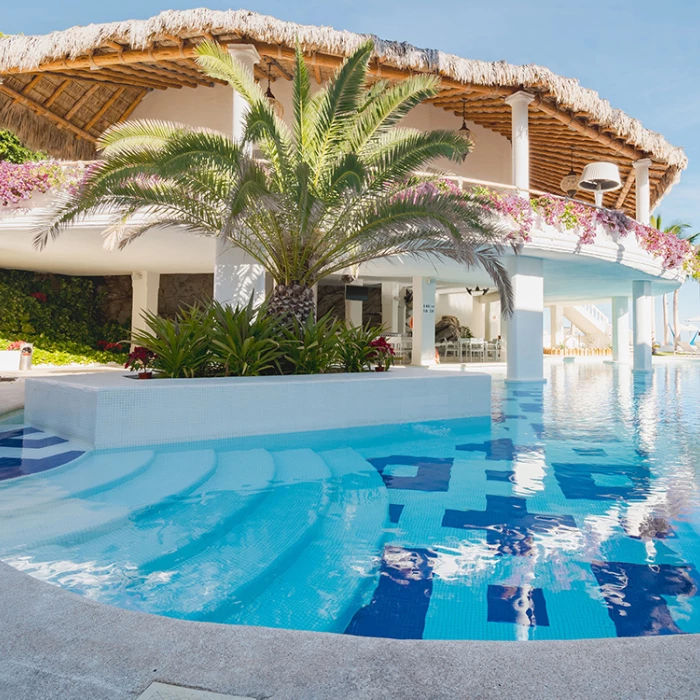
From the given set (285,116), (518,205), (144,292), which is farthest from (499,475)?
(144,292)

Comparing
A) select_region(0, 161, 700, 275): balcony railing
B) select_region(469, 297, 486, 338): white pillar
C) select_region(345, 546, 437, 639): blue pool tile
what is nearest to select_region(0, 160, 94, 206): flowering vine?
select_region(0, 161, 700, 275): balcony railing

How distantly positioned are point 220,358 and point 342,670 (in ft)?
17.7

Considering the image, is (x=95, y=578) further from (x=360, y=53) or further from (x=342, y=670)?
(x=360, y=53)

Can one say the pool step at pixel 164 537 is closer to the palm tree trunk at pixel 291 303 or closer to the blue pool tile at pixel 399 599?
the blue pool tile at pixel 399 599

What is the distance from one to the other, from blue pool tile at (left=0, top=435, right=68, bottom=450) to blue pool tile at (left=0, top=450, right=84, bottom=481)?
46 cm

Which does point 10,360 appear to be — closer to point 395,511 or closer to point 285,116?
point 285,116

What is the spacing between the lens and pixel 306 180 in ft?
19.9

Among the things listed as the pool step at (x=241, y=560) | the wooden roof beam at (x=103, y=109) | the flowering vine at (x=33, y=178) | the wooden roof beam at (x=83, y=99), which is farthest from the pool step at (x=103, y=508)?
the wooden roof beam at (x=103, y=109)

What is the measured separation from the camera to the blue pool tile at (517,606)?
82.4 inches

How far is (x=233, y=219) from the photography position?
218 inches

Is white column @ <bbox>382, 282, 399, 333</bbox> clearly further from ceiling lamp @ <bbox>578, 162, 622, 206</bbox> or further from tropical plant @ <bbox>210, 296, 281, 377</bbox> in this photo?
tropical plant @ <bbox>210, 296, 281, 377</bbox>

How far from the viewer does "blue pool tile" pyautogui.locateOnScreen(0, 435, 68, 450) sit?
187 inches

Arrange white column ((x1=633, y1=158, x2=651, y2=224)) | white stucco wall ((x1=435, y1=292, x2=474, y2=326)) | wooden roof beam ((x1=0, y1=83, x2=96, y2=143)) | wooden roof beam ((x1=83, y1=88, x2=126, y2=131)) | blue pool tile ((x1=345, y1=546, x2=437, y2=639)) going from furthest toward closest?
white stucco wall ((x1=435, y1=292, x2=474, y2=326)) < white column ((x1=633, y1=158, x2=651, y2=224)) < wooden roof beam ((x1=83, y1=88, x2=126, y2=131)) < wooden roof beam ((x1=0, y1=83, x2=96, y2=143)) < blue pool tile ((x1=345, y1=546, x2=437, y2=639))

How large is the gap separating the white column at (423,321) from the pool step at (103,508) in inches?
494
